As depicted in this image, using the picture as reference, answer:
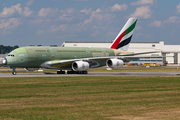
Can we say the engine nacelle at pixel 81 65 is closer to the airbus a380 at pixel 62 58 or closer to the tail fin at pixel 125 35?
the airbus a380 at pixel 62 58

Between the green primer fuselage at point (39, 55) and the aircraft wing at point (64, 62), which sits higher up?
the green primer fuselage at point (39, 55)

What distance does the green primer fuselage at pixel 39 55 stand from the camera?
49688 millimetres

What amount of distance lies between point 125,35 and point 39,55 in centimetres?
1979

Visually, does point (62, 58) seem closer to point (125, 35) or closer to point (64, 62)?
point (64, 62)

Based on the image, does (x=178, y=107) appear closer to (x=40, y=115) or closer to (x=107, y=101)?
(x=107, y=101)

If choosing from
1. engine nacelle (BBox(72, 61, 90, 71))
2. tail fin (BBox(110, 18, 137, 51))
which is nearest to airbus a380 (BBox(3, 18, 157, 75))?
engine nacelle (BBox(72, 61, 90, 71))

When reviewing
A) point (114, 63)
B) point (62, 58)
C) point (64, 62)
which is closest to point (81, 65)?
point (64, 62)

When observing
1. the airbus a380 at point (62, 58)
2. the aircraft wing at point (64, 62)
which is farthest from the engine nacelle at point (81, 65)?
the aircraft wing at point (64, 62)

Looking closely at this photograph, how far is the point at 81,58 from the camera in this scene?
5612cm

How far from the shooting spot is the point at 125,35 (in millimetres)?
61031

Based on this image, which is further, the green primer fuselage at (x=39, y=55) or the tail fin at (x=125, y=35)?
the tail fin at (x=125, y=35)

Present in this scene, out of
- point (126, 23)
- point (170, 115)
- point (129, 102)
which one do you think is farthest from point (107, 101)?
point (126, 23)

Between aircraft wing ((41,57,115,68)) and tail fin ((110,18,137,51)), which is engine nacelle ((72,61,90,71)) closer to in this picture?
aircraft wing ((41,57,115,68))

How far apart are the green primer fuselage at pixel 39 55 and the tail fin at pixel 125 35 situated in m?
7.28
